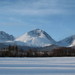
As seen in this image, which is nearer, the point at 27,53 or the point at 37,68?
the point at 37,68

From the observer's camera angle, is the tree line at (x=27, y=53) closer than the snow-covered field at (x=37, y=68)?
No

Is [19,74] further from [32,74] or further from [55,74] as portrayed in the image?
[55,74]

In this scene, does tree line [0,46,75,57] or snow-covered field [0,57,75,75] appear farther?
tree line [0,46,75,57]

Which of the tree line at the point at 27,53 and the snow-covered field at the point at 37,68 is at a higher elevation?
the snow-covered field at the point at 37,68

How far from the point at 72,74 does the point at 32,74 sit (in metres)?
2.04

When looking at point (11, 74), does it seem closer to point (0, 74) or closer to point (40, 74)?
point (0, 74)

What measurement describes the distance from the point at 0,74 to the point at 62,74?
10.3 ft

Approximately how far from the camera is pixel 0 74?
1332 cm

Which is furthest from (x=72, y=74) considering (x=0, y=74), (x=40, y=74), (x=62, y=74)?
(x=0, y=74)

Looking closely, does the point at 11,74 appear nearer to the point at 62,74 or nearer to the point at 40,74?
the point at 40,74

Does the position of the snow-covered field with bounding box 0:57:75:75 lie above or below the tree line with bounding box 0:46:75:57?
above

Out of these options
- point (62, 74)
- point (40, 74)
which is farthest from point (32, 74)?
point (62, 74)

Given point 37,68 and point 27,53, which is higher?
point 37,68

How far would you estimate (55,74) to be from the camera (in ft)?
45.0
